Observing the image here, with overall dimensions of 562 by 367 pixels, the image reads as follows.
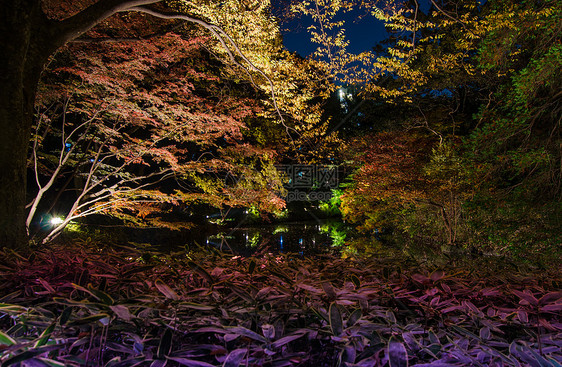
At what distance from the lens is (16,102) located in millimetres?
2385

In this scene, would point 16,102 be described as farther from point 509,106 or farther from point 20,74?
point 509,106

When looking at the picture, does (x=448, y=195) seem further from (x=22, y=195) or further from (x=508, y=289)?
(x=22, y=195)

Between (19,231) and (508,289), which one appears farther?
(19,231)

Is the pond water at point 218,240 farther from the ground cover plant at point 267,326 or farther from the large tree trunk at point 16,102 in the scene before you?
the ground cover plant at point 267,326

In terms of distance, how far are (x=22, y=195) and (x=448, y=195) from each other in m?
9.32

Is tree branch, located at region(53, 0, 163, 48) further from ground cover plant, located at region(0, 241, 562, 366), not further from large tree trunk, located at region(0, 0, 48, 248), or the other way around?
ground cover plant, located at region(0, 241, 562, 366)

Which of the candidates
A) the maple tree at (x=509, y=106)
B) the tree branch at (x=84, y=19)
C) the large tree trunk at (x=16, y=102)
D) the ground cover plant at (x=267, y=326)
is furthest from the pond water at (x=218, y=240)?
the ground cover plant at (x=267, y=326)

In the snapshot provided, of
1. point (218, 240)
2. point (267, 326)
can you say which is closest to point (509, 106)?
point (267, 326)

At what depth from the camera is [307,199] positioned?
1938 centimetres

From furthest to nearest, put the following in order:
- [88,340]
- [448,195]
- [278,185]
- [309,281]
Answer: [448,195]
[278,185]
[309,281]
[88,340]

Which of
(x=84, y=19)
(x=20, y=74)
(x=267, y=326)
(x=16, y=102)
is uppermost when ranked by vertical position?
(x=84, y=19)

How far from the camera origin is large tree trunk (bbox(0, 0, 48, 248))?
2271 mm

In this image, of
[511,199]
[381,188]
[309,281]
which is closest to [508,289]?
[309,281]

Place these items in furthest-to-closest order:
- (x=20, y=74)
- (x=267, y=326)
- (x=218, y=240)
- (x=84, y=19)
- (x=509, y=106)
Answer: (x=218, y=240)
(x=509, y=106)
(x=84, y=19)
(x=20, y=74)
(x=267, y=326)
